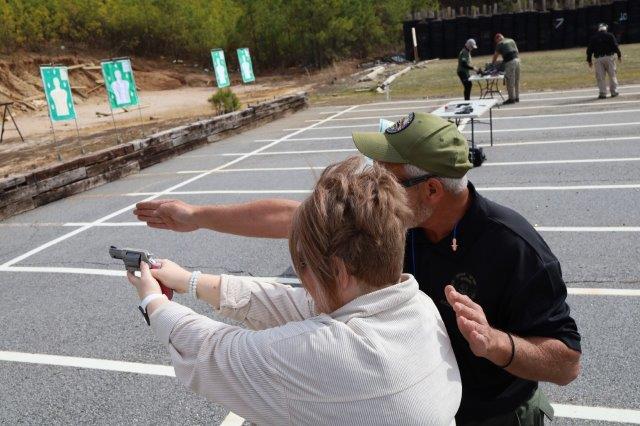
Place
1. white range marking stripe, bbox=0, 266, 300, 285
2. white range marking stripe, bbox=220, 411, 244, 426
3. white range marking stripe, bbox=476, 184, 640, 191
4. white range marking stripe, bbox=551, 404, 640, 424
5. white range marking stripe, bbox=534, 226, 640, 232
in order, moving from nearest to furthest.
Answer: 1. white range marking stripe, bbox=551, 404, 640, 424
2. white range marking stripe, bbox=220, 411, 244, 426
3. white range marking stripe, bbox=534, 226, 640, 232
4. white range marking stripe, bbox=0, 266, 300, 285
5. white range marking stripe, bbox=476, 184, 640, 191

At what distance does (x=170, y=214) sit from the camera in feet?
8.84

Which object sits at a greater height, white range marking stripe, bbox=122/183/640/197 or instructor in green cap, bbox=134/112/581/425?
instructor in green cap, bbox=134/112/581/425

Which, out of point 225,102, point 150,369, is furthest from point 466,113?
point 225,102

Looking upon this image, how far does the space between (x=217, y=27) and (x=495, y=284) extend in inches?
1595

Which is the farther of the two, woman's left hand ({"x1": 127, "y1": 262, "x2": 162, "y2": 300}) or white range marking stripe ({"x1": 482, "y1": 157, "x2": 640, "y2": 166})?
white range marking stripe ({"x1": 482, "y1": 157, "x2": 640, "y2": 166})

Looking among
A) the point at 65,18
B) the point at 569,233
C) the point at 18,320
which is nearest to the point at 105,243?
the point at 18,320

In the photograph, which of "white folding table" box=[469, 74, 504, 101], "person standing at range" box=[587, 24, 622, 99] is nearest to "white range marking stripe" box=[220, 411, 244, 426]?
"white folding table" box=[469, 74, 504, 101]

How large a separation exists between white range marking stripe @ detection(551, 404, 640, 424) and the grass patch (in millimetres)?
15006

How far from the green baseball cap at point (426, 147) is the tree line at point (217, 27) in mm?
35195

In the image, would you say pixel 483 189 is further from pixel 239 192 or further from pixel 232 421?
pixel 232 421

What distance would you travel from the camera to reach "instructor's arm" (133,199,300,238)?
2.55 metres

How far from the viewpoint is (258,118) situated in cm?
1653

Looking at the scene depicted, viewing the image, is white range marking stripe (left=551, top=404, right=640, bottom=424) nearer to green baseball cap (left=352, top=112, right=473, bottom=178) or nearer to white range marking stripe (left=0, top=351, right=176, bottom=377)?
green baseball cap (left=352, top=112, right=473, bottom=178)

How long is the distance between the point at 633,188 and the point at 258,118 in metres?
11.0
